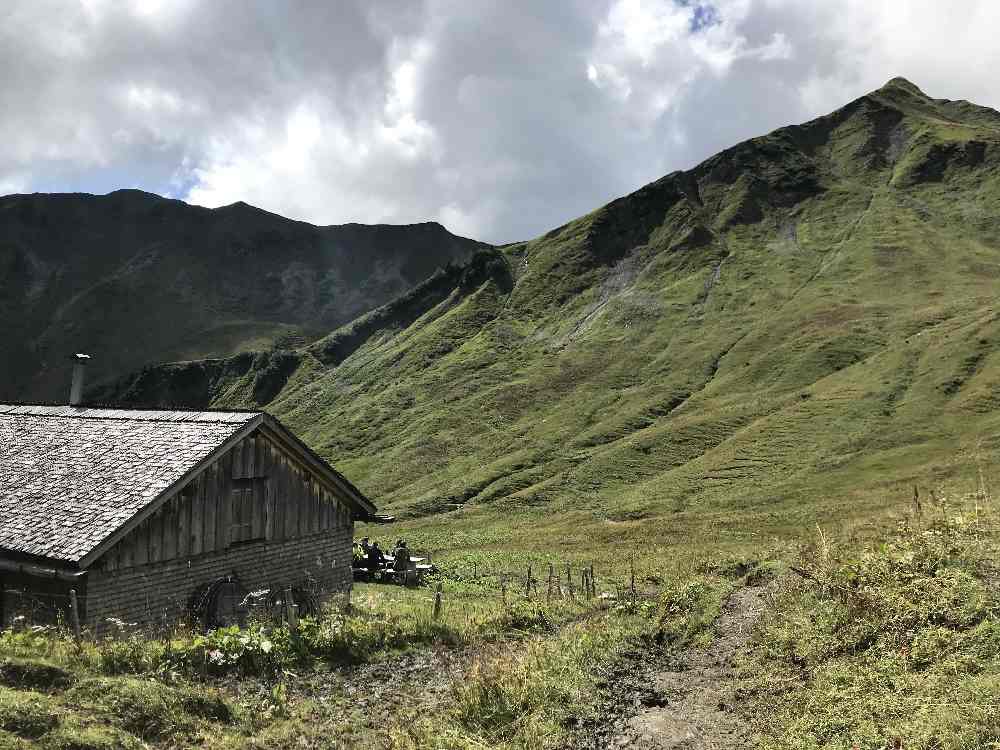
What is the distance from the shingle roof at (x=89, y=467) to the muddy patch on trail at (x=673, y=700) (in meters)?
11.3

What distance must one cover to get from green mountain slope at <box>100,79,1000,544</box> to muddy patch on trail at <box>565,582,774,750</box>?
25.5m

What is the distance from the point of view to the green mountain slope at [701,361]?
5891 cm

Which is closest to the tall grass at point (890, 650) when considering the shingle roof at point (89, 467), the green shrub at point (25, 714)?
the green shrub at point (25, 714)

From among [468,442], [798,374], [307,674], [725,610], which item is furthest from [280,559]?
[798,374]

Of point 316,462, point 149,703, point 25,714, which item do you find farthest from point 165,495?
point 25,714

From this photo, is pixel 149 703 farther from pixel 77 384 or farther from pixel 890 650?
pixel 77 384

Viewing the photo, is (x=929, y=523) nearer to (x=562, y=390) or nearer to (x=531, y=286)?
(x=562, y=390)

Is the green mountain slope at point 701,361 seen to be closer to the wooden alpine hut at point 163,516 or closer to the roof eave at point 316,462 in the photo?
the roof eave at point 316,462

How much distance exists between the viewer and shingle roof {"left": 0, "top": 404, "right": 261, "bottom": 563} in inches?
679

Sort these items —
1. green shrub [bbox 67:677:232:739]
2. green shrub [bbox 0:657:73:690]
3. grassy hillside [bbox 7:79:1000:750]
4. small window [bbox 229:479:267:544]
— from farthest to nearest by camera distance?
small window [bbox 229:479:267:544] → grassy hillside [bbox 7:79:1000:750] → green shrub [bbox 0:657:73:690] → green shrub [bbox 67:677:232:739]

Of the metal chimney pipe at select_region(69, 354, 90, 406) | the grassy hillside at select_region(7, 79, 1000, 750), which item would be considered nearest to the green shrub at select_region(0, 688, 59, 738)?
the grassy hillside at select_region(7, 79, 1000, 750)

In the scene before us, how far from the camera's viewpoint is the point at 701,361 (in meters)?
99.0

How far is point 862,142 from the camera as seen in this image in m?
180

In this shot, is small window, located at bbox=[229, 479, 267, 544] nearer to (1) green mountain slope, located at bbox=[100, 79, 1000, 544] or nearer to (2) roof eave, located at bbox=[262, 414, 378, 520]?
(2) roof eave, located at bbox=[262, 414, 378, 520]
